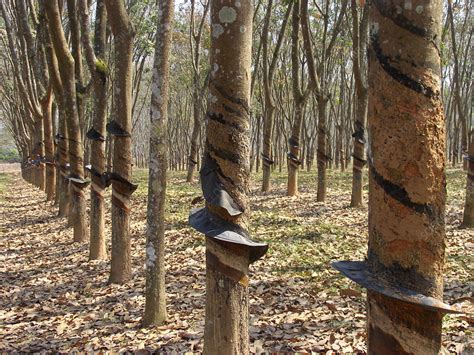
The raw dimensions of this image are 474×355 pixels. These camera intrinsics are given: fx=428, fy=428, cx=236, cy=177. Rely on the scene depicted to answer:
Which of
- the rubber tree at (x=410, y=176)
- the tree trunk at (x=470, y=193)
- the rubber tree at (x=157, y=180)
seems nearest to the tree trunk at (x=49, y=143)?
the rubber tree at (x=157, y=180)

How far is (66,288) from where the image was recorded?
6.70 meters

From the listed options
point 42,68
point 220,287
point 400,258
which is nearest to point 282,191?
point 42,68

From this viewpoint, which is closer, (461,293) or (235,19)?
(235,19)

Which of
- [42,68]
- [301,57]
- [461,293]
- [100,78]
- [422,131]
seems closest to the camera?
[422,131]

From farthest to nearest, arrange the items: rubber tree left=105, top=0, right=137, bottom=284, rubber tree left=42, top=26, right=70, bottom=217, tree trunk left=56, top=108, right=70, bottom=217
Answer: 1. tree trunk left=56, top=108, right=70, bottom=217
2. rubber tree left=42, top=26, right=70, bottom=217
3. rubber tree left=105, top=0, right=137, bottom=284

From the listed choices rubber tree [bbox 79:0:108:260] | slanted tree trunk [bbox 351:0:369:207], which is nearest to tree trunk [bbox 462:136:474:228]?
slanted tree trunk [bbox 351:0:369:207]

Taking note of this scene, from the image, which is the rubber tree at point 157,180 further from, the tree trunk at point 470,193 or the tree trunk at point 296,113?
the tree trunk at point 296,113

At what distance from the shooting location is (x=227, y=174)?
3014mm

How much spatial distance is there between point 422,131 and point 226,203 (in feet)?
4.96

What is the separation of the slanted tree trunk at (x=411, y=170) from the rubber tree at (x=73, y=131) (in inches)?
305

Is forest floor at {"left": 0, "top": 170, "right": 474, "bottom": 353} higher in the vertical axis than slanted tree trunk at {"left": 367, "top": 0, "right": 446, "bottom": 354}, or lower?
lower

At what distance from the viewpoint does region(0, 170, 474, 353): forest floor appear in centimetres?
440

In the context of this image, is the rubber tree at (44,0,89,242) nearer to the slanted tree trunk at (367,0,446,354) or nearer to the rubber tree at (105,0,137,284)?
the rubber tree at (105,0,137,284)

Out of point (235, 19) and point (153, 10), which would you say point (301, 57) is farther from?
point (235, 19)
